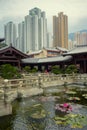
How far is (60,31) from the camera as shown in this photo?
102m

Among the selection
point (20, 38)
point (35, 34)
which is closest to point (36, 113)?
point (35, 34)

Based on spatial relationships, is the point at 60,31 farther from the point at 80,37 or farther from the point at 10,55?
Answer: the point at 10,55

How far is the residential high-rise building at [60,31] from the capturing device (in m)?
99.3

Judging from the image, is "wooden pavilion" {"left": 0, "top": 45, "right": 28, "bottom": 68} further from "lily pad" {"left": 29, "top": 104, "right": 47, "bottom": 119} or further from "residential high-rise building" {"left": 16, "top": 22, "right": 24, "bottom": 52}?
"residential high-rise building" {"left": 16, "top": 22, "right": 24, "bottom": 52}

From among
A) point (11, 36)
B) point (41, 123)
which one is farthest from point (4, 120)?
point (11, 36)

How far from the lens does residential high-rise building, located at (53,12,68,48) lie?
99.3 meters

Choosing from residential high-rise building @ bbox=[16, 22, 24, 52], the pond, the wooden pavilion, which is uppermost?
residential high-rise building @ bbox=[16, 22, 24, 52]

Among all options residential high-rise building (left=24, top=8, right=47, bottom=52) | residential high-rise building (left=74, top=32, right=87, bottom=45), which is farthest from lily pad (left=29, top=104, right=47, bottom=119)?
residential high-rise building (left=74, top=32, right=87, bottom=45)

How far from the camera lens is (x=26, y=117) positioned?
11984mm

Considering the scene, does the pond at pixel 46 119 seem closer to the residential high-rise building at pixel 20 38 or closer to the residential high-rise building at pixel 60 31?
the residential high-rise building at pixel 60 31

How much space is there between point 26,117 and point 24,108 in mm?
2539

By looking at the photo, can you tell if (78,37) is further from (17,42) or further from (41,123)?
(41,123)

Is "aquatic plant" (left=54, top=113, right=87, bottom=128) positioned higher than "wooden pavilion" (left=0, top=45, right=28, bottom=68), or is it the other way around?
"wooden pavilion" (left=0, top=45, right=28, bottom=68)

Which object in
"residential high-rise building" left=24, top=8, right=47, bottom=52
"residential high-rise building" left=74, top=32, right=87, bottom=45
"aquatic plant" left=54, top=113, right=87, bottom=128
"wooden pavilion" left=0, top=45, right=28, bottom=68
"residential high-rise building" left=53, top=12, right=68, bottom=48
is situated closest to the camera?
"aquatic plant" left=54, top=113, right=87, bottom=128
